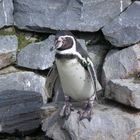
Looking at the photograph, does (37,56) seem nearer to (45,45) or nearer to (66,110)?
(45,45)

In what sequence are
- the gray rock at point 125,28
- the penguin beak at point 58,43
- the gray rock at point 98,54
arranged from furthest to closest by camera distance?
1. the gray rock at point 98,54
2. the gray rock at point 125,28
3. the penguin beak at point 58,43

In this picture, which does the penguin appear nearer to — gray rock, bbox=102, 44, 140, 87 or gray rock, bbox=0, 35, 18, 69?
gray rock, bbox=102, 44, 140, 87

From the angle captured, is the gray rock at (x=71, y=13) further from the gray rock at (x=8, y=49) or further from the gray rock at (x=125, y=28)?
the gray rock at (x=8, y=49)

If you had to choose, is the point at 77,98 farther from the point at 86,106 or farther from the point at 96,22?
the point at 96,22

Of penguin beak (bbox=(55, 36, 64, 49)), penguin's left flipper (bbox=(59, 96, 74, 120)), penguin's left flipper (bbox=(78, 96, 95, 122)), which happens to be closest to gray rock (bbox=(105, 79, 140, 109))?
penguin's left flipper (bbox=(78, 96, 95, 122))

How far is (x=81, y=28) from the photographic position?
505cm

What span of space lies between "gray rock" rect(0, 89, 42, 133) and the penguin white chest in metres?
0.78

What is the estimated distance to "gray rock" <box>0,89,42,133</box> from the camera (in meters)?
5.05

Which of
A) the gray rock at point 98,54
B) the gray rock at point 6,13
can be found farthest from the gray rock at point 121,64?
the gray rock at point 6,13

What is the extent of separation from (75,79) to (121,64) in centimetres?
88

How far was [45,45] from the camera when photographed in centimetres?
511

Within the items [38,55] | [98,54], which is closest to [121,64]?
[98,54]

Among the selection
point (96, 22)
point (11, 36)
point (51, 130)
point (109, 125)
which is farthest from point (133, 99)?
point (11, 36)

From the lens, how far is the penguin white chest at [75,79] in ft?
13.5
